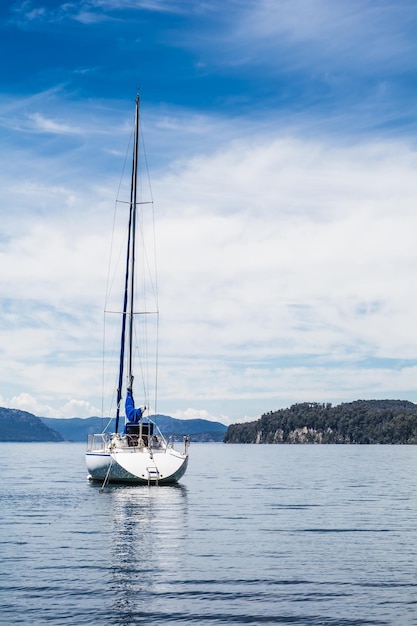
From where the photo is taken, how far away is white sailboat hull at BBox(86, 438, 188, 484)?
55.5 meters

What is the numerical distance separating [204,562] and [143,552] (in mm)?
3246

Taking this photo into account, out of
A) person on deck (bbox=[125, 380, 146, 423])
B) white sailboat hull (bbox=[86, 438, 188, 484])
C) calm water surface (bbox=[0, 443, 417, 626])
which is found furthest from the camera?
person on deck (bbox=[125, 380, 146, 423])

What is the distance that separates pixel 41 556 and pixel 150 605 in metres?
8.92

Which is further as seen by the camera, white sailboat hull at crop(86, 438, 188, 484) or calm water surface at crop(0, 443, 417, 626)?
white sailboat hull at crop(86, 438, 188, 484)

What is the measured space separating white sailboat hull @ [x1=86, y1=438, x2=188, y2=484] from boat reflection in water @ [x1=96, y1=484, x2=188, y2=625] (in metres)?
2.08

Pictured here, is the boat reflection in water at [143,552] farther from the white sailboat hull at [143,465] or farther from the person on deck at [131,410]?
the person on deck at [131,410]

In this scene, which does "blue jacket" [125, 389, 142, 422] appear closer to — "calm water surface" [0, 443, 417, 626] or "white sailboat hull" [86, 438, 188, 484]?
"white sailboat hull" [86, 438, 188, 484]

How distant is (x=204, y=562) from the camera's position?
28297 millimetres

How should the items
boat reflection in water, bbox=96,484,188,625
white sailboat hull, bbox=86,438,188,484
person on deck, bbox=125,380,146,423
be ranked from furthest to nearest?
person on deck, bbox=125,380,146,423 → white sailboat hull, bbox=86,438,188,484 → boat reflection in water, bbox=96,484,188,625

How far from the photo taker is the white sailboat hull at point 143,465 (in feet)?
182

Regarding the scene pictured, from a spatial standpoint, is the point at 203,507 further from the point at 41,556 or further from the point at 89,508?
the point at 41,556

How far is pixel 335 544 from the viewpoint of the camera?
33094mm

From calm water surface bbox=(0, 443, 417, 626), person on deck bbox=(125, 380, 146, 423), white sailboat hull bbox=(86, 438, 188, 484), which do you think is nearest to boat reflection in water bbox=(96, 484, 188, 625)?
calm water surface bbox=(0, 443, 417, 626)

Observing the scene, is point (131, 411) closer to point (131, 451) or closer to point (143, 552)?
point (131, 451)
